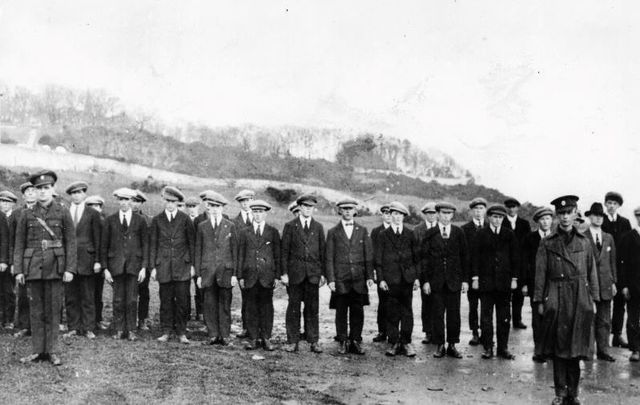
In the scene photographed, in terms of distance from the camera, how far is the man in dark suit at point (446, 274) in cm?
814

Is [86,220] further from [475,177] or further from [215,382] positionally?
[475,177]

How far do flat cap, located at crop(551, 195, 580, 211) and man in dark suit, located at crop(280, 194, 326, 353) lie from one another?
3.27 m

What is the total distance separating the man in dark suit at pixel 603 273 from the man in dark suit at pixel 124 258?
623cm

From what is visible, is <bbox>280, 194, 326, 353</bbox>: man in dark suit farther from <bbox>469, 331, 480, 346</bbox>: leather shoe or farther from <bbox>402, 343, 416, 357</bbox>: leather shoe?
<bbox>469, 331, 480, 346</bbox>: leather shoe

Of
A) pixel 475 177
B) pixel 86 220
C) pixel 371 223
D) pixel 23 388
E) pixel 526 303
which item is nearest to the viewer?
pixel 23 388

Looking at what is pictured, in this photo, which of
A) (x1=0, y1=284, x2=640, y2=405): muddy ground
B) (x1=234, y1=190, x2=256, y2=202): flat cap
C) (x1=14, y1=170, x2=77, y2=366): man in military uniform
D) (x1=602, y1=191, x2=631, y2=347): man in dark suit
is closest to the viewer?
(x1=0, y1=284, x2=640, y2=405): muddy ground

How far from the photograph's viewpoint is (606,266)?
7.98 meters

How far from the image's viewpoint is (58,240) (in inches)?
268

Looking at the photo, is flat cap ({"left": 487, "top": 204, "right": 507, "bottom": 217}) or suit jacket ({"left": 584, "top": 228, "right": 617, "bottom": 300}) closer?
suit jacket ({"left": 584, "top": 228, "right": 617, "bottom": 300})

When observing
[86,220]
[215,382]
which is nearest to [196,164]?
[86,220]

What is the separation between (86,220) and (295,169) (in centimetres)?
3448

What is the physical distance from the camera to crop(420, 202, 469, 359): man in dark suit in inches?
320

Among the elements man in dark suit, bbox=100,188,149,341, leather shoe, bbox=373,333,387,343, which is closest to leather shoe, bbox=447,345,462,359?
leather shoe, bbox=373,333,387,343

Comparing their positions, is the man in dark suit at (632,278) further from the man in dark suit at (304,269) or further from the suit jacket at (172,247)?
the suit jacket at (172,247)
